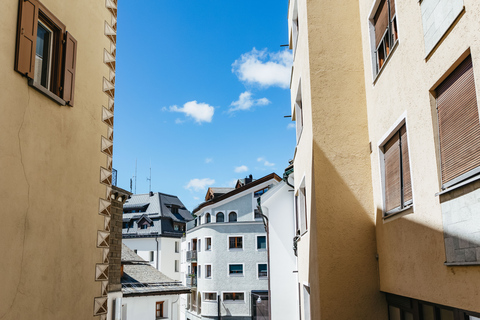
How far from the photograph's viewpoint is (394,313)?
784 centimetres

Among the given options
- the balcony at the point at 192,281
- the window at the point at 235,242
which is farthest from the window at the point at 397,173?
the balcony at the point at 192,281

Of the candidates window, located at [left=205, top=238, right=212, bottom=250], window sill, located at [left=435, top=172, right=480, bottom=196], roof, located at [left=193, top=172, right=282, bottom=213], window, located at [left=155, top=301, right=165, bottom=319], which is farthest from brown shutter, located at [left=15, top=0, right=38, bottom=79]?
window, located at [left=205, top=238, right=212, bottom=250]

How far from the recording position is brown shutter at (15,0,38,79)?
708cm

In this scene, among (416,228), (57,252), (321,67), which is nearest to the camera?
(416,228)

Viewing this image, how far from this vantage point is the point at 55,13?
8250 mm

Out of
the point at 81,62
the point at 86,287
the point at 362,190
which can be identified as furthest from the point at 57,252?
the point at 362,190

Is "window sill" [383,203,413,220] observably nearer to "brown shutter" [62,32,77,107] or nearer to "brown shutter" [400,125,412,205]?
"brown shutter" [400,125,412,205]

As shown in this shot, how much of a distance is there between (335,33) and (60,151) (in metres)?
5.59

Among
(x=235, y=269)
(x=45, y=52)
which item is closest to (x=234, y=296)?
(x=235, y=269)

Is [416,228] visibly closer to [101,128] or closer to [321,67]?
[321,67]

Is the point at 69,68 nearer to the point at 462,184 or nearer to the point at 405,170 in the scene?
the point at 405,170

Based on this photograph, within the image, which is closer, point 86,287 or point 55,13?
point 55,13

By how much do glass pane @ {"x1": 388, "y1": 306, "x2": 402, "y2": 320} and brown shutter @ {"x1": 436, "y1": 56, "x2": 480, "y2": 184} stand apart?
9.96ft

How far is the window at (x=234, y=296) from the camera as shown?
4528 cm
